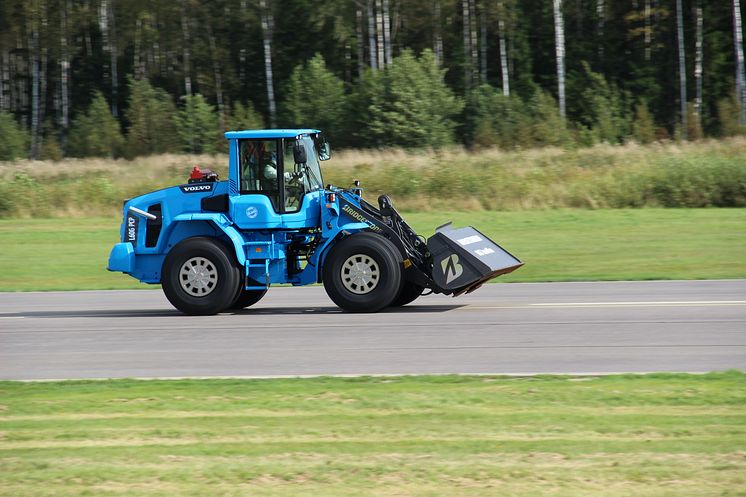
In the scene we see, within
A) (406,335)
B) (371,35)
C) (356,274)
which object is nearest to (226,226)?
(356,274)

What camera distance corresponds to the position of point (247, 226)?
15.0m

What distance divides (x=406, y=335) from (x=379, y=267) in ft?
6.77

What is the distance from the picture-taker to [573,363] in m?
10.3

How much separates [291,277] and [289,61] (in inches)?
1872

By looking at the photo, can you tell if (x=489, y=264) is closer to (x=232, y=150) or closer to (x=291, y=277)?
(x=291, y=277)

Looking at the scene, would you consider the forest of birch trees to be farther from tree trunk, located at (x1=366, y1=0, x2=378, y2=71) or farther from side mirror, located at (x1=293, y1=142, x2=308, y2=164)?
side mirror, located at (x1=293, y1=142, x2=308, y2=164)

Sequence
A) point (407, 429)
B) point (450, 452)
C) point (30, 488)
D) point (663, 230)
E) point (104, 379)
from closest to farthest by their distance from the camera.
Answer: point (30, 488), point (450, 452), point (407, 429), point (104, 379), point (663, 230)

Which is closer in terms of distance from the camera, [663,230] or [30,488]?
[30,488]

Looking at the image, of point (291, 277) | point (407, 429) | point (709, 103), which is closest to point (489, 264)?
point (291, 277)

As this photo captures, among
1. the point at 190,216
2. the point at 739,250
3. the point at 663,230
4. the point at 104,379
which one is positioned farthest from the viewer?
the point at 663,230

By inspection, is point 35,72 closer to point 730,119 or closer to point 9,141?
point 9,141

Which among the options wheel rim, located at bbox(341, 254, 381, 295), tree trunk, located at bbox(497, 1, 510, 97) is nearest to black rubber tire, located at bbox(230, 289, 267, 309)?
wheel rim, located at bbox(341, 254, 381, 295)

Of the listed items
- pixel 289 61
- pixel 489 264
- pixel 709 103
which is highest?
pixel 289 61

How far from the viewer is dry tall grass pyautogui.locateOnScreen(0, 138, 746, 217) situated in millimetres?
29344
